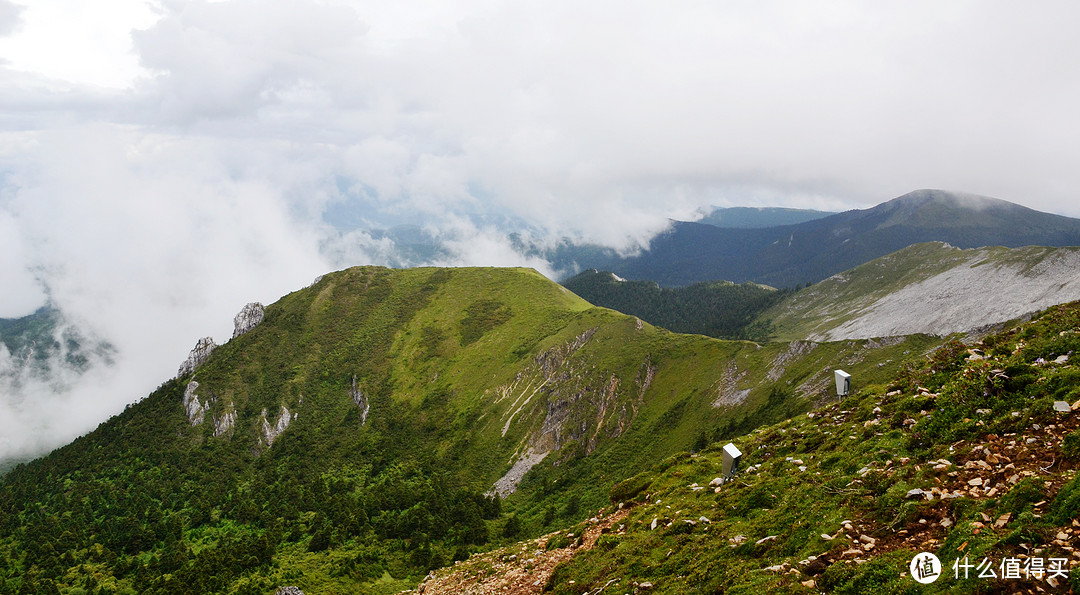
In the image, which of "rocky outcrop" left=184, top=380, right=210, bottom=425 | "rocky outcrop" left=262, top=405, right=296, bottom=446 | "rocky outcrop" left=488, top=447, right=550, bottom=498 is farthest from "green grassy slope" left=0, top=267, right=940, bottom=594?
"rocky outcrop" left=488, top=447, right=550, bottom=498

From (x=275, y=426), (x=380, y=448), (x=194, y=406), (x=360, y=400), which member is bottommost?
(x=380, y=448)

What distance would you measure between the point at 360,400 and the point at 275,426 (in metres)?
29.1

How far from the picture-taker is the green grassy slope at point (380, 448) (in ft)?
309

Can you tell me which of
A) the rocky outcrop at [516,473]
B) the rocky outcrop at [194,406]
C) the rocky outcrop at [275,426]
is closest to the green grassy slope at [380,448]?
the rocky outcrop at [275,426]

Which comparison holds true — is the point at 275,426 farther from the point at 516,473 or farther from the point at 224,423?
the point at 516,473

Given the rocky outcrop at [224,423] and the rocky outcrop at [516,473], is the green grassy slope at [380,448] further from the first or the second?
the rocky outcrop at [516,473]

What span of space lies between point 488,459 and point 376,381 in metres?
69.9

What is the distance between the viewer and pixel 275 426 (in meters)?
174

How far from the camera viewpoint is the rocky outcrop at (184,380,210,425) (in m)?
175

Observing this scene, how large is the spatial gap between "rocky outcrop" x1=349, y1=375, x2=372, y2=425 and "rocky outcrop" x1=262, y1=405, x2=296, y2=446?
21.0 meters

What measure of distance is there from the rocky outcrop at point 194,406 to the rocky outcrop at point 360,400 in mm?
49466

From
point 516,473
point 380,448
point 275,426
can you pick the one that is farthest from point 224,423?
point 516,473

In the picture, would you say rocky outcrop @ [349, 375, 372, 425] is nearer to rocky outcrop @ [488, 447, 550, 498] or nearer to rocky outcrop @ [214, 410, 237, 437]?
rocky outcrop @ [214, 410, 237, 437]

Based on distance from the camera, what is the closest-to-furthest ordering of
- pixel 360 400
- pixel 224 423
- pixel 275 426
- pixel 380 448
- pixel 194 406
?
1. pixel 380 448
2. pixel 224 423
3. pixel 275 426
4. pixel 194 406
5. pixel 360 400
